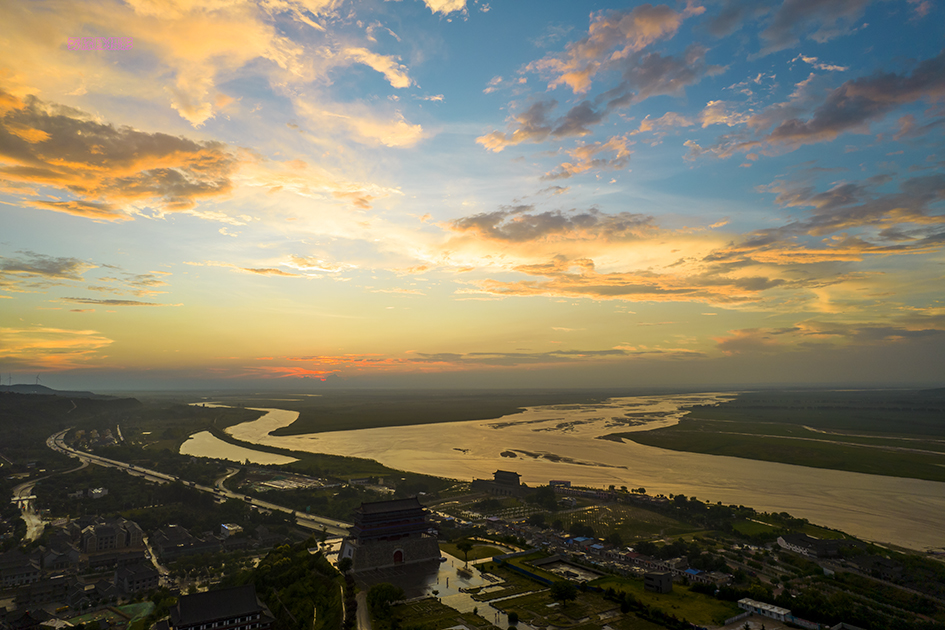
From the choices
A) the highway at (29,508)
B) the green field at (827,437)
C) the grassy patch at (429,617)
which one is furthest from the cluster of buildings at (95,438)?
the green field at (827,437)

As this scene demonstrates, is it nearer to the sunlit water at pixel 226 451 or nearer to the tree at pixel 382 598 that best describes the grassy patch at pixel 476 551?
the tree at pixel 382 598

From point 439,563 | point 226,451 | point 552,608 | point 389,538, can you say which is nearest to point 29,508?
point 226,451

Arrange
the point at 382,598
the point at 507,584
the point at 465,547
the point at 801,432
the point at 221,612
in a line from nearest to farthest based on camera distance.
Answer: the point at 221,612 → the point at 382,598 → the point at 507,584 → the point at 465,547 → the point at 801,432

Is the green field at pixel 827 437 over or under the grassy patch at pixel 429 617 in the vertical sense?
over

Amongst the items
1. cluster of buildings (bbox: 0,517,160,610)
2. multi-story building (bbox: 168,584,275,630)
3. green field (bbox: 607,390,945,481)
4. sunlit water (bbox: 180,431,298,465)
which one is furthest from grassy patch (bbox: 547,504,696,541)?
sunlit water (bbox: 180,431,298,465)

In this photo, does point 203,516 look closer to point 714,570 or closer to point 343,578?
point 343,578

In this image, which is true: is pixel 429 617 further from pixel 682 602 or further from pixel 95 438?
pixel 95 438

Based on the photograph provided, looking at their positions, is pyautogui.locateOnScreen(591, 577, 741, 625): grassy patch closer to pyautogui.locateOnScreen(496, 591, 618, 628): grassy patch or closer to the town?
the town
